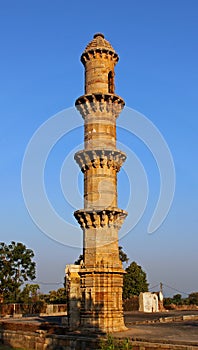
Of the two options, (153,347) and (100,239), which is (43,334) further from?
(153,347)

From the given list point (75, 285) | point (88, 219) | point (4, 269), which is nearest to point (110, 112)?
point (88, 219)

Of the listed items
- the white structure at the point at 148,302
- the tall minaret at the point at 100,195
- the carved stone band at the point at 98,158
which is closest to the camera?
the tall minaret at the point at 100,195

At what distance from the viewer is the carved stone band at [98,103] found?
835 inches

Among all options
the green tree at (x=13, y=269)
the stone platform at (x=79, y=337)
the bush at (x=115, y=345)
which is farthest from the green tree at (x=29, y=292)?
the bush at (x=115, y=345)

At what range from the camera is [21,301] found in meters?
46.5

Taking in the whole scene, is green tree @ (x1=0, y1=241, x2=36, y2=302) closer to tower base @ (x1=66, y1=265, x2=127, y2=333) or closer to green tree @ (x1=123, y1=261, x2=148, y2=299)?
green tree @ (x1=123, y1=261, x2=148, y2=299)

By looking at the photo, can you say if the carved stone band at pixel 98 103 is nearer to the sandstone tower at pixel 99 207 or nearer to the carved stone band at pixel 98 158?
the sandstone tower at pixel 99 207

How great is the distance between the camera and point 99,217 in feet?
64.7

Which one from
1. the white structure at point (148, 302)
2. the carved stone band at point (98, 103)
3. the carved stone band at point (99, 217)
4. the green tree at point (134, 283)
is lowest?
the white structure at point (148, 302)

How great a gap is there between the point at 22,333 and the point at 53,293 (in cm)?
2959

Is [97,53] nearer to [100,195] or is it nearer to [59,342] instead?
[100,195]

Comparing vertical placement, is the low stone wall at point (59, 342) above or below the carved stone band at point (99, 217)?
below

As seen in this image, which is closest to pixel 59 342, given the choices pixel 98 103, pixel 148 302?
pixel 98 103

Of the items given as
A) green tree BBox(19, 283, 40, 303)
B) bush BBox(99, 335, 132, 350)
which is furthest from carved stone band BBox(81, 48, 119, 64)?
green tree BBox(19, 283, 40, 303)
